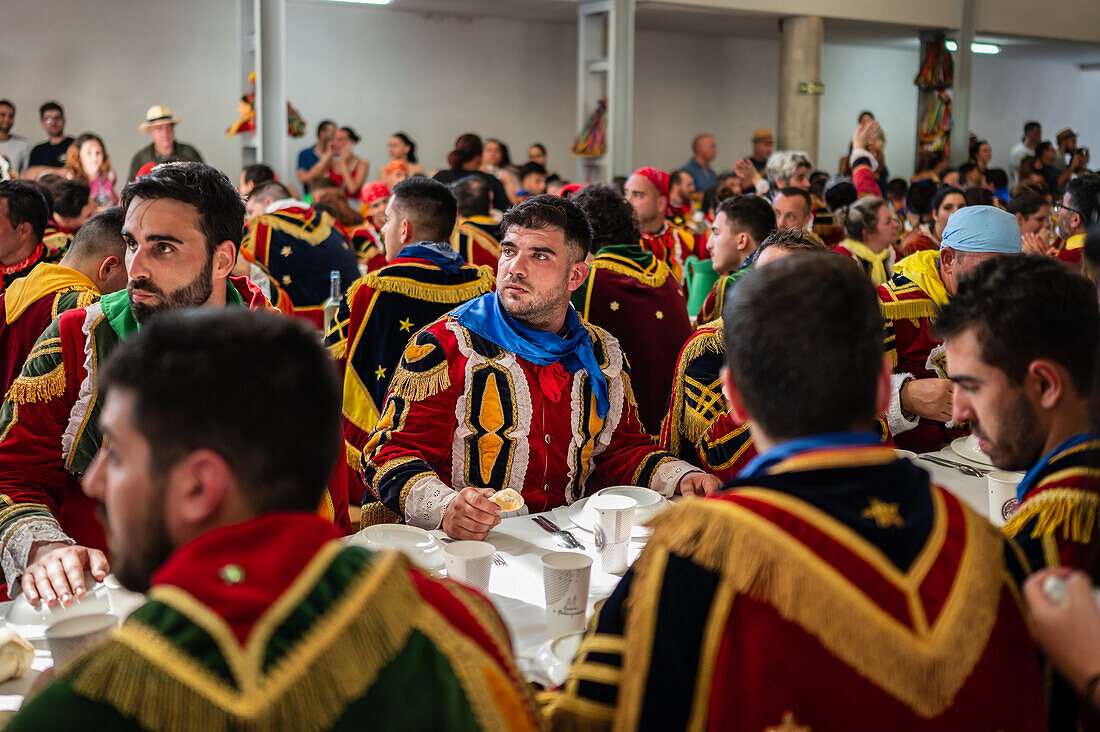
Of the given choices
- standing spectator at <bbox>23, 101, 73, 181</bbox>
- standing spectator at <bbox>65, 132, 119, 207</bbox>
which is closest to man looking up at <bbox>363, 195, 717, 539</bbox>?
standing spectator at <bbox>65, 132, 119, 207</bbox>

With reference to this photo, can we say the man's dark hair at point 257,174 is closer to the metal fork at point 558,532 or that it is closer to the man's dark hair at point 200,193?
the man's dark hair at point 200,193

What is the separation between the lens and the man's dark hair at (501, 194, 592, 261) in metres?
Result: 2.93

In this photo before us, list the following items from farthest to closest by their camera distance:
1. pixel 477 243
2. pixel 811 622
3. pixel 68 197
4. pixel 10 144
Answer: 1. pixel 10 144
2. pixel 477 243
3. pixel 68 197
4. pixel 811 622

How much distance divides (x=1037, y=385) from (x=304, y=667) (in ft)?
3.79

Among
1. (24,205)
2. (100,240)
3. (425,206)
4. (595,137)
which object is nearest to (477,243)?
(425,206)

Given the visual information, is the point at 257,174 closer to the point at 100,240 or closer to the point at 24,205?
the point at 24,205

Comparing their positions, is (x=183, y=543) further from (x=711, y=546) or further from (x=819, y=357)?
(x=819, y=357)

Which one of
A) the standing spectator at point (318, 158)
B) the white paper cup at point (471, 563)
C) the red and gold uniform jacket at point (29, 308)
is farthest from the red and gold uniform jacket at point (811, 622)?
the standing spectator at point (318, 158)

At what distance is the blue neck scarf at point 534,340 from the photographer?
8.82 feet

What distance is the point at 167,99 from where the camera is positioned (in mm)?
11414

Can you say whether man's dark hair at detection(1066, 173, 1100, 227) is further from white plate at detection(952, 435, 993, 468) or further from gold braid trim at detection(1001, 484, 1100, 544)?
gold braid trim at detection(1001, 484, 1100, 544)

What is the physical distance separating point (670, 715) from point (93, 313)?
5.62ft

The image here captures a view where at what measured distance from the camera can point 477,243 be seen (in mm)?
5449

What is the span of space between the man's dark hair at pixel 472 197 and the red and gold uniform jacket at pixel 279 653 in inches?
198
